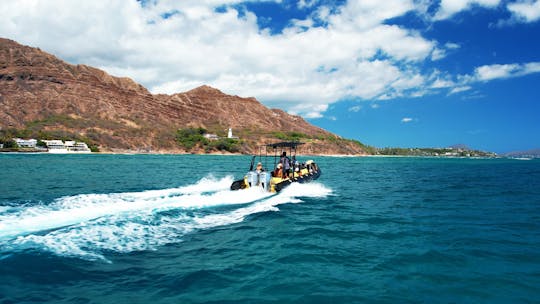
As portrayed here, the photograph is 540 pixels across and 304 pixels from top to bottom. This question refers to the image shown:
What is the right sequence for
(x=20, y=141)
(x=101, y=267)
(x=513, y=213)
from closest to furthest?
(x=101, y=267) < (x=513, y=213) < (x=20, y=141)

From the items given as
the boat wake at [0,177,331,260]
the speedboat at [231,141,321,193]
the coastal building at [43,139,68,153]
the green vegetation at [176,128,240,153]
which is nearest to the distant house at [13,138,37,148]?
the coastal building at [43,139,68,153]

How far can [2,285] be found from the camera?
7137 millimetres

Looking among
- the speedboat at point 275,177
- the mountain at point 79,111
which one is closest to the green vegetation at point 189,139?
the mountain at point 79,111

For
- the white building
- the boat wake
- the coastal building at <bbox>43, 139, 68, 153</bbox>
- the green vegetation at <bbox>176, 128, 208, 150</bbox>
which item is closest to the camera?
the boat wake

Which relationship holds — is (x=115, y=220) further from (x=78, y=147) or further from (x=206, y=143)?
(x=206, y=143)

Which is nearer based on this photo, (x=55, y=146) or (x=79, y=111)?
(x=55, y=146)

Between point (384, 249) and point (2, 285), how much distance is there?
9515mm

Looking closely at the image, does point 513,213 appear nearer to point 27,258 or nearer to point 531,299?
point 531,299

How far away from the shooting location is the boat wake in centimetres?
980

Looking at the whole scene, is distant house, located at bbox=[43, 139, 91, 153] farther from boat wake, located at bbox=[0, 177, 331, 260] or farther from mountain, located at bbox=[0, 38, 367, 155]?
boat wake, located at bbox=[0, 177, 331, 260]

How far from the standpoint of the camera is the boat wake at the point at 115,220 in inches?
386

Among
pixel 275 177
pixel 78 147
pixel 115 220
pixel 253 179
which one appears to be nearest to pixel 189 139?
pixel 78 147

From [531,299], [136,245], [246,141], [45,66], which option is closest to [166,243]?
[136,245]

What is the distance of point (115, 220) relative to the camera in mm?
12695
